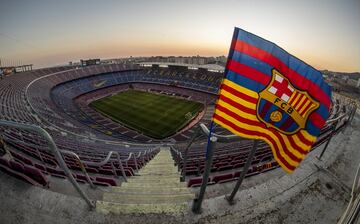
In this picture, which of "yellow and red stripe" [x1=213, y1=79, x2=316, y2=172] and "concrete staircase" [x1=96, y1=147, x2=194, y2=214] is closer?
"yellow and red stripe" [x1=213, y1=79, x2=316, y2=172]

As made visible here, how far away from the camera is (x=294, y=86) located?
11.1 ft

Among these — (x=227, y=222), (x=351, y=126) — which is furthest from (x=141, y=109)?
(x=227, y=222)

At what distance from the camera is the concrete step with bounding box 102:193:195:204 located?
380cm

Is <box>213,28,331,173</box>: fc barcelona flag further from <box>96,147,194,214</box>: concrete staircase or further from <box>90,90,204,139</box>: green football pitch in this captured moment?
<box>90,90,204,139</box>: green football pitch

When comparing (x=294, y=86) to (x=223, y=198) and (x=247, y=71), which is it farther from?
(x=223, y=198)

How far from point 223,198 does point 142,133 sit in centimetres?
2207

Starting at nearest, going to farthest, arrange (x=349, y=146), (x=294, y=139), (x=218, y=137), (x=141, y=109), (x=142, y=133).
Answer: (x=218, y=137) → (x=294, y=139) → (x=349, y=146) → (x=142, y=133) → (x=141, y=109)

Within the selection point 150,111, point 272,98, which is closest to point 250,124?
point 272,98

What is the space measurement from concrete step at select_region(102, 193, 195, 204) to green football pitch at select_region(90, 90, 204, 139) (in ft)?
65.8

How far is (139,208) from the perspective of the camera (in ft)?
11.7

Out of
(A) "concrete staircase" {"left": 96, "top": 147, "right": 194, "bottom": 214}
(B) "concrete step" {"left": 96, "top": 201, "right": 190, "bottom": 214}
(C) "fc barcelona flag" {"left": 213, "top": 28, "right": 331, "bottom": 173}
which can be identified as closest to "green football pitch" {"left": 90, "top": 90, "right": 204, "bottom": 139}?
(A) "concrete staircase" {"left": 96, "top": 147, "right": 194, "bottom": 214}

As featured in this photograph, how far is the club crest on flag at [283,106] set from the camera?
3279 millimetres

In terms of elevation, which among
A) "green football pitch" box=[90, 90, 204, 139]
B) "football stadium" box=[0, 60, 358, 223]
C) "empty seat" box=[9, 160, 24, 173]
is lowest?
"green football pitch" box=[90, 90, 204, 139]

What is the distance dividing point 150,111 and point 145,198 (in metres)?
29.9
